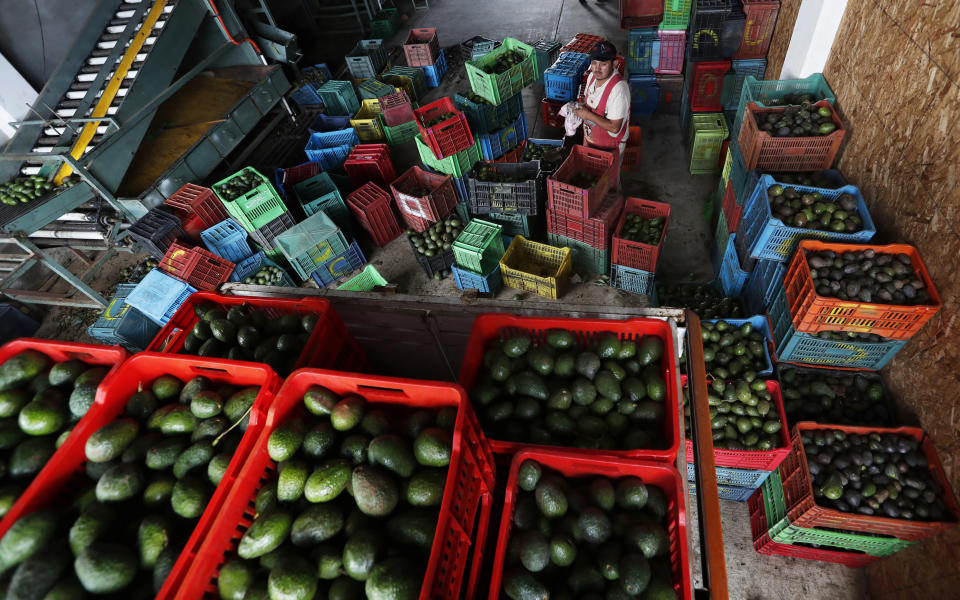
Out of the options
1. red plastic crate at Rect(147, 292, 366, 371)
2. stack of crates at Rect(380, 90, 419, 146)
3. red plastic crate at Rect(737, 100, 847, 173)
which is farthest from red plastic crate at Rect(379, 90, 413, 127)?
red plastic crate at Rect(147, 292, 366, 371)

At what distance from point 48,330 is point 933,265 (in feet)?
36.8

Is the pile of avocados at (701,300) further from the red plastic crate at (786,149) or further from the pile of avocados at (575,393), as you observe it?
the pile of avocados at (575,393)

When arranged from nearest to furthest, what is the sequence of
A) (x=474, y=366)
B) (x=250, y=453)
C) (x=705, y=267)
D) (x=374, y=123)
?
(x=250, y=453) → (x=474, y=366) → (x=705, y=267) → (x=374, y=123)

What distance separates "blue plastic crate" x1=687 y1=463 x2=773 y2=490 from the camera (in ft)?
12.1

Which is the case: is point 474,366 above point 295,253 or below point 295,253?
above

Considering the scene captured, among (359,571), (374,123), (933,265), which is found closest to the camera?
(359,571)

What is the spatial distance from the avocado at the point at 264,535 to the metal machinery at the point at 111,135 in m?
6.01

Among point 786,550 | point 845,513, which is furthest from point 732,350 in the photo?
point 786,550

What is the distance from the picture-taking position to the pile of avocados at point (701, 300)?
15.0ft

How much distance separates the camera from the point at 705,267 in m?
5.82

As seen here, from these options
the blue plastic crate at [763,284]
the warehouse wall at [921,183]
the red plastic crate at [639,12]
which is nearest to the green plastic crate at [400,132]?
the red plastic crate at [639,12]

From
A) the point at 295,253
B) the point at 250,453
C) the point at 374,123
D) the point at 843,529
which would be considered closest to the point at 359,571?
the point at 250,453

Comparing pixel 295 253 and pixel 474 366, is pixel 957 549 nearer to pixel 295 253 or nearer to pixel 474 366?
pixel 474 366

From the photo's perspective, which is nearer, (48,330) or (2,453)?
(2,453)
